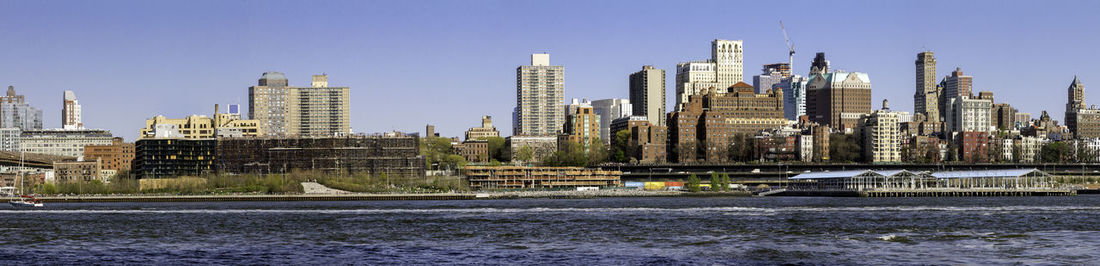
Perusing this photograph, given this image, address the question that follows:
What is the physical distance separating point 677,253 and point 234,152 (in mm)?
147218

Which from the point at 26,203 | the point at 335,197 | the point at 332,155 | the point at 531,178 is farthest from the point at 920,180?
the point at 26,203

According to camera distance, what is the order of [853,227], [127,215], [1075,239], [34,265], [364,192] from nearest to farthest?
1. [34,265]
2. [1075,239]
3. [853,227]
4. [127,215]
5. [364,192]

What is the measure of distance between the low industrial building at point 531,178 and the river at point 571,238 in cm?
8775

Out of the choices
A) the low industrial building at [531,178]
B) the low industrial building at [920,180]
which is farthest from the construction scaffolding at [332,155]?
the low industrial building at [920,180]

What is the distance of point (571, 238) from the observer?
6378cm

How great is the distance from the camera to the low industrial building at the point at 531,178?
18250 centimetres

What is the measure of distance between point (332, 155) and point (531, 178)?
27.6 metres

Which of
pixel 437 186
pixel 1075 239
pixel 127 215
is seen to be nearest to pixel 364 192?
pixel 437 186

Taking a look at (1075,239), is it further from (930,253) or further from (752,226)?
(752,226)

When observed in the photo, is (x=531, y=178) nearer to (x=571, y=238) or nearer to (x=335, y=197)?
(x=335, y=197)

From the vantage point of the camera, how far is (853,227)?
72188 millimetres

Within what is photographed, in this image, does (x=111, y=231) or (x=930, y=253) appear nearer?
(x=930, y=253)

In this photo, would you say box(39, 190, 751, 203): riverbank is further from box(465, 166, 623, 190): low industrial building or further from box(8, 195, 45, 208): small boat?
box(465, 166, 623, 190): low industrial building

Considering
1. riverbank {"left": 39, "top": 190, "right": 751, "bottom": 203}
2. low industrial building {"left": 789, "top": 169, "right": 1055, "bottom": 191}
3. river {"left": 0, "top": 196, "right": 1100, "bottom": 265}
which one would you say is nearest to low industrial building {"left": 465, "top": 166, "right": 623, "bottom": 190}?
riverbank {"left": 39, "top": 190, "right": 751, "bottom": 203}
